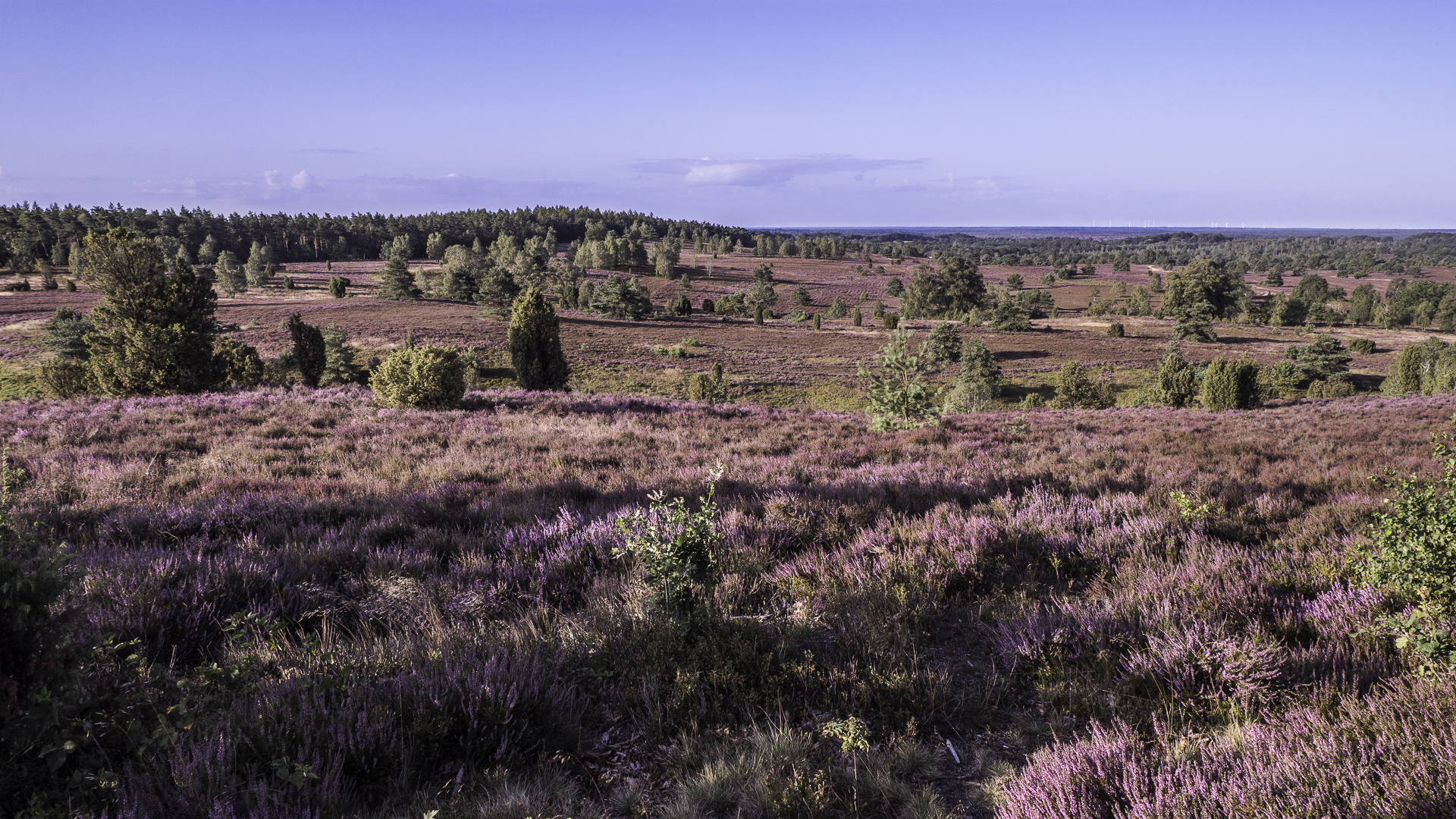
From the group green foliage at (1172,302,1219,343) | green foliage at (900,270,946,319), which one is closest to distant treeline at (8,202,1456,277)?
green foliage at (900,270,946,319)

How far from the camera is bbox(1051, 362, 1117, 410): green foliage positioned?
117 feet

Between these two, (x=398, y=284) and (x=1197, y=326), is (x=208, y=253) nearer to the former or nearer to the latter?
(x=398, y=284)

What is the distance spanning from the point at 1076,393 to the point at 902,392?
2393 centimetres

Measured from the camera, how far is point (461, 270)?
272 ft

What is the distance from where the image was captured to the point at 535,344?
27.7 metres

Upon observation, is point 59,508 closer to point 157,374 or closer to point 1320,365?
point 157,374

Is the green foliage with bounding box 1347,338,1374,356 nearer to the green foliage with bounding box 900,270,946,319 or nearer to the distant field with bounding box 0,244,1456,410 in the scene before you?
the distant field with bounding box 0,244,1456,410

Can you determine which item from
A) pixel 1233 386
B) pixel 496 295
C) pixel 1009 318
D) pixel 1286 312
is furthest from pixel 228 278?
pixel 1286 312

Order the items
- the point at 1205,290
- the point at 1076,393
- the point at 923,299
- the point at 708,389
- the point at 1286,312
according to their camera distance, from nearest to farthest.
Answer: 1. the point at 708,389
2. the point at 1076,393
3. the point at 1205,290
4. the point at 1286,312
5. the point at 923,299

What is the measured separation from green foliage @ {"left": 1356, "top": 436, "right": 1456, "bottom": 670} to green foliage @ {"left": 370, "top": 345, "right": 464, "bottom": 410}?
15526 mm

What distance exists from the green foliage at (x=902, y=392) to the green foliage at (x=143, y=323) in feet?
73.4

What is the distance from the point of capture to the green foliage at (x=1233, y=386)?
25.5 metres

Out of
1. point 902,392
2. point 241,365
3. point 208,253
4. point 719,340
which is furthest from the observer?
point 208,253

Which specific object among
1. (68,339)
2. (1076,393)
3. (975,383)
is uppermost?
(68,339)
